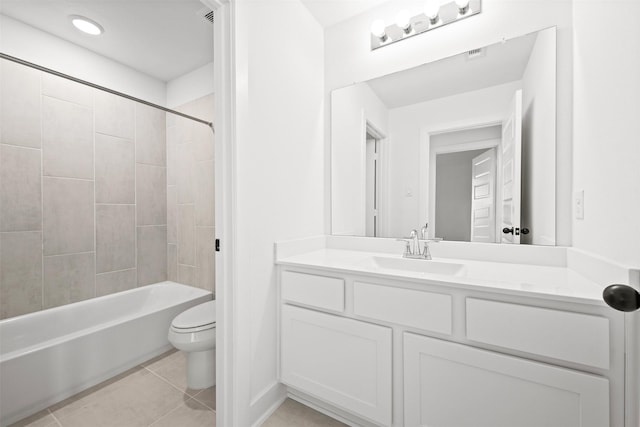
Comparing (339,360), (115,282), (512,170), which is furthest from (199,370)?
(512,170)

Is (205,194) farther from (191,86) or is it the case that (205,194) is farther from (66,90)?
(66,90)

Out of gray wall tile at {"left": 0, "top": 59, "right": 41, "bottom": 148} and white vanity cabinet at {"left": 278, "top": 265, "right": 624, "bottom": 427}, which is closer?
white vanity cabinet at {"left": 278, "top": 265, "right": 624, "bottom": 427}

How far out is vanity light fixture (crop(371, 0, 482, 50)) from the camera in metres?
1.45

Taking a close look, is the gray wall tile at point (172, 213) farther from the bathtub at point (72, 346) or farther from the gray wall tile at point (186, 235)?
the bathtub at point (72, 346)

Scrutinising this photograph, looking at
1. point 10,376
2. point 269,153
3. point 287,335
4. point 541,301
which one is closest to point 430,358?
point 541,301

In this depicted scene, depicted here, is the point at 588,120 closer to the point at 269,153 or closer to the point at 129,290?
the point at 269,153

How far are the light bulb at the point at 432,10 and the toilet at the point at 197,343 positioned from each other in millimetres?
2220

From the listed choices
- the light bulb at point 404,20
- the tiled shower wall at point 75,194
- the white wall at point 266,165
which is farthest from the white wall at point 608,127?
the tiled shower wall at point 75,194

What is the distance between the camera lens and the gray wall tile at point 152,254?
2.46 m

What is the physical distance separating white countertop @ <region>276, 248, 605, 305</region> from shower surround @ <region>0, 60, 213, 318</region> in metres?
1.46

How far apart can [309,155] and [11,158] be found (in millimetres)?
1988

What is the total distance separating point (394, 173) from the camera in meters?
1.71

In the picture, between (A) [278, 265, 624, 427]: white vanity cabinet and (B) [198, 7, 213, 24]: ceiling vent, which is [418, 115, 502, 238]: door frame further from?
(B) [198, 7, 213, 24]: ceiling vent

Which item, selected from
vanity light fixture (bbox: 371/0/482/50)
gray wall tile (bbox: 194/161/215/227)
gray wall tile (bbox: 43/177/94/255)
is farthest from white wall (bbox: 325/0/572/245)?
gray wall tile (bbox: 43/177/94/255)
